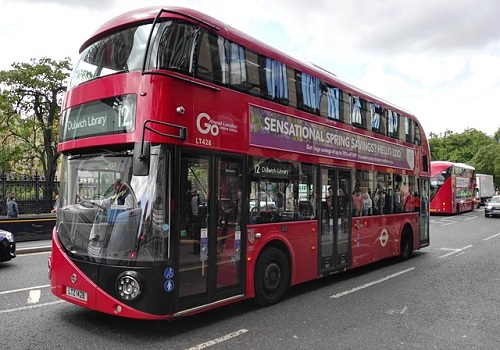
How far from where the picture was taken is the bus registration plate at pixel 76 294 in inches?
201

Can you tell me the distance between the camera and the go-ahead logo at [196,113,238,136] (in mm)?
5406

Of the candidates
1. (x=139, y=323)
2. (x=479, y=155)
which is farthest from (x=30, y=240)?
(x=479, y=155)

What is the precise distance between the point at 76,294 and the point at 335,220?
4.93 m

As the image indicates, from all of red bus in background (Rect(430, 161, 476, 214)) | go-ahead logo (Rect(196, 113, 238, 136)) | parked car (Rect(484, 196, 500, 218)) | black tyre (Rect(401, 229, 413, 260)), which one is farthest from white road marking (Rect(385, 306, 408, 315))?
parked car (Rect(484, 196, 500, 218))

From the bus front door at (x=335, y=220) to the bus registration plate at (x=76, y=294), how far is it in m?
4.33

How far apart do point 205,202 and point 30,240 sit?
12.0m

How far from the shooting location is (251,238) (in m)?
6.18

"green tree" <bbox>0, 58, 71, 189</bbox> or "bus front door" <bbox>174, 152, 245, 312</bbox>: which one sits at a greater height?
"green tree" <bbox>0, 58, 71, 189</bbox>

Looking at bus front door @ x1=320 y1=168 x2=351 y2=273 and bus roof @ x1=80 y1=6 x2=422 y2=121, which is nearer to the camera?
bus roof @ x1=80 y1=6 x2=422 y2=121

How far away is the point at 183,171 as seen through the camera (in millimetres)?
5152

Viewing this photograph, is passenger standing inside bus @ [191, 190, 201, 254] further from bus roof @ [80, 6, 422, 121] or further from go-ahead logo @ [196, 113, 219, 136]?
bus roof @ [80, 6, 422, 121]

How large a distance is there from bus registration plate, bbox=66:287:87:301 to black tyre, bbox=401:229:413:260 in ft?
28.7

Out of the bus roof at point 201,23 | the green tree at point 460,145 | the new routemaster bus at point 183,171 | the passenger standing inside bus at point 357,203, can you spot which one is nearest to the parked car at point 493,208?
the passenger standing inside bus at point 357,203

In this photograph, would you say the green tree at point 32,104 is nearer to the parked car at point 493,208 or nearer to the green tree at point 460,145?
the parked car at point 493,208
